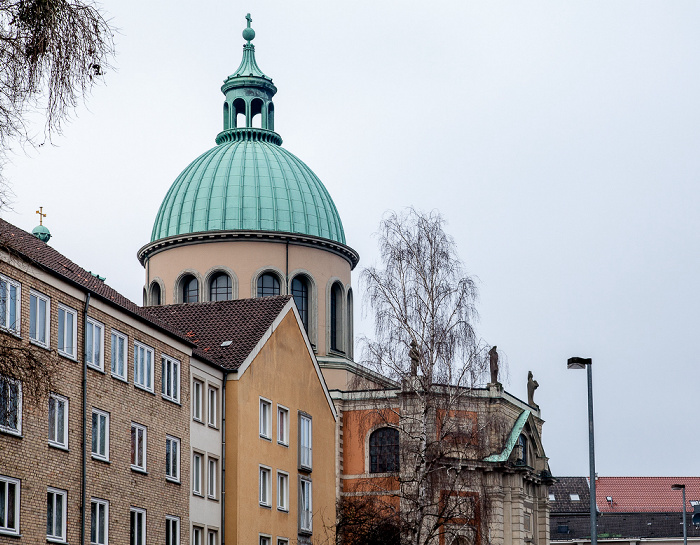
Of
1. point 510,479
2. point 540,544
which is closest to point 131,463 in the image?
point 510,479

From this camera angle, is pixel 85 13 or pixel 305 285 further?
pixel 305 285

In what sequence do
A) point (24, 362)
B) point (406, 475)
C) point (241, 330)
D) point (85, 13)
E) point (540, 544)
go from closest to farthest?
1. point (85, 13)
2. point (24, 362)
3. point (241, 330)
4. point (406, 475)
5. point (540, 544)

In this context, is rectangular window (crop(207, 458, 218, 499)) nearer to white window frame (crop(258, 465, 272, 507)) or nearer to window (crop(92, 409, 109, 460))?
white window frame (crop(258, 465, 272, 507))

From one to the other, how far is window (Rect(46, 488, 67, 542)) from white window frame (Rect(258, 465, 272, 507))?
1183cm

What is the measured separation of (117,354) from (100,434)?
7.83 feet

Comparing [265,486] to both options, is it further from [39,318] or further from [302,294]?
[302,294]

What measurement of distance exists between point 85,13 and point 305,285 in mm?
55839

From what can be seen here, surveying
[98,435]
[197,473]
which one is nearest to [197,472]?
[197,473]

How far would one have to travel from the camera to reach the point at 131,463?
37.4 metres

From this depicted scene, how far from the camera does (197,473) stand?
42.1 metres

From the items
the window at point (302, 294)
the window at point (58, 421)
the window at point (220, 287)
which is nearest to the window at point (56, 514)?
the window at point (58, 421)

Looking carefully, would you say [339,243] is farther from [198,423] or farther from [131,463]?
[131,463]

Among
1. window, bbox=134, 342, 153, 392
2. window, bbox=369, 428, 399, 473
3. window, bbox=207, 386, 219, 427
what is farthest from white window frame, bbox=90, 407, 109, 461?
window, bbox=369, 428, 399, 473

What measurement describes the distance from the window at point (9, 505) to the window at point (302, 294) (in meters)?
37.4
